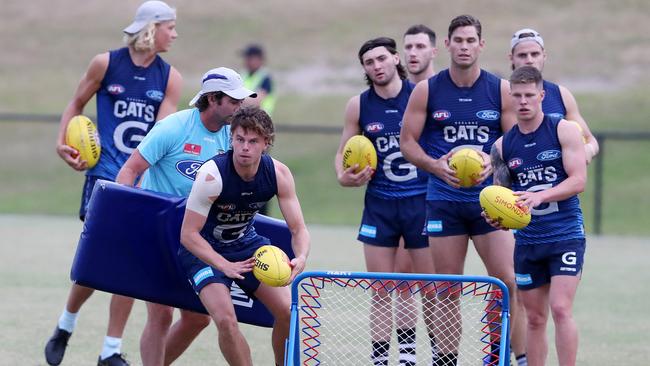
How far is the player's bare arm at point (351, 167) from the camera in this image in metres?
7.92

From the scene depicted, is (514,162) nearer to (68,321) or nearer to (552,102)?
(552,102)

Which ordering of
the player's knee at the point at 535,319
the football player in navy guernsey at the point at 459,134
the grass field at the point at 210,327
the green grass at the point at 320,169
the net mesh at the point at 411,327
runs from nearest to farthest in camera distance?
the player's knee at the point at 535,319
the net mesh at the point at 411,327
the football player in navy guernsey at the point at 459,134
the grass field at the point at 210,327
the green grass at the point at 320,169

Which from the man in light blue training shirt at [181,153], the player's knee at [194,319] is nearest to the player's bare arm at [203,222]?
the man in light blue training shirt at [181,153]

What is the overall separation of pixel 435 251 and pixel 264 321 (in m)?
1.21

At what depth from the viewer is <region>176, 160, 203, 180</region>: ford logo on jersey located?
7.23m

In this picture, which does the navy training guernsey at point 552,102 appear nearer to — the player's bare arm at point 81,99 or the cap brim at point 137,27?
the cap brim at point 137,27

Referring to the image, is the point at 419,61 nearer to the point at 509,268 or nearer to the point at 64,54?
the point at 509,268

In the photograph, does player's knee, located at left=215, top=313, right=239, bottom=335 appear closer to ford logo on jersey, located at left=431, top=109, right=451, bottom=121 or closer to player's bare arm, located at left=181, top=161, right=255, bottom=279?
player's bare arm, located at left=181, top=161, right=255, bottom=279

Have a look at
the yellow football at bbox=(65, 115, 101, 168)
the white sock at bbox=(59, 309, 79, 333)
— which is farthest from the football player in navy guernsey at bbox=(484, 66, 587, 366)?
the white sock at bbox=(59, 309, 79, 333)

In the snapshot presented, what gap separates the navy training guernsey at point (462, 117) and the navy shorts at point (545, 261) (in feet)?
2.41

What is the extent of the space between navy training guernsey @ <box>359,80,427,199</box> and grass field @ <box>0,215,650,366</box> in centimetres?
146

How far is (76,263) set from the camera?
23.4ft

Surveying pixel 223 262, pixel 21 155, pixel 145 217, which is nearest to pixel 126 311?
pixel 145 217

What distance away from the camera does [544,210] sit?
→ 714 cm
